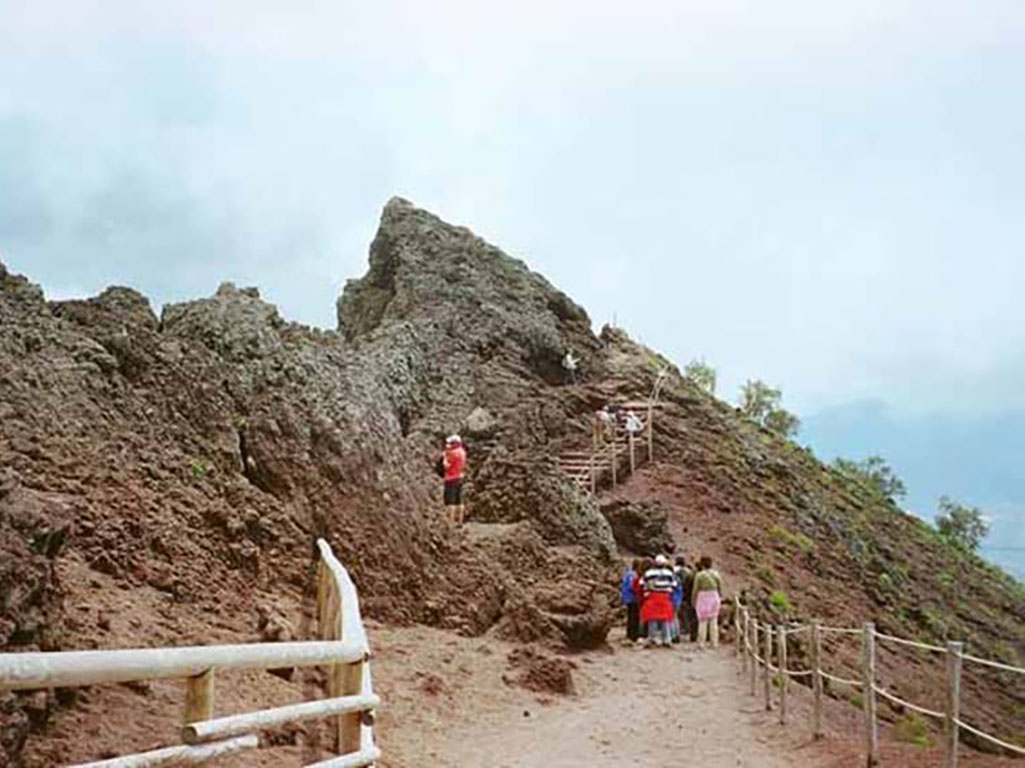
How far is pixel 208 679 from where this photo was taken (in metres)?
4.37

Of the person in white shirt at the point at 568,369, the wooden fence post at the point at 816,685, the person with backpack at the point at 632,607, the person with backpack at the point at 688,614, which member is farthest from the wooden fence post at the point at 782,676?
the person in white shirt at the point at 568,369

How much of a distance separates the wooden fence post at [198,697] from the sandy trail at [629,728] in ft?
18.7

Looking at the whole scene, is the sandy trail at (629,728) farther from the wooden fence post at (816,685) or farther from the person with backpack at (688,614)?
the person with backpack at (688,614)

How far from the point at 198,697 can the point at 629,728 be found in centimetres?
855

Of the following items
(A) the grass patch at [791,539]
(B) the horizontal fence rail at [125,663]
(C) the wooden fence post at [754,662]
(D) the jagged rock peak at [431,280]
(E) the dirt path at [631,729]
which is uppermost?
(D) the jagged rock peak at [431,280]

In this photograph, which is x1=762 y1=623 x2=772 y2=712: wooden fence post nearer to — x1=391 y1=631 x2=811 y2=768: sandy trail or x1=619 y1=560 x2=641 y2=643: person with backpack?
x1=391 y1=631 x2=811 y2=768: sandy trail

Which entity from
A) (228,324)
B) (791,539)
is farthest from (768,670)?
(791,539)

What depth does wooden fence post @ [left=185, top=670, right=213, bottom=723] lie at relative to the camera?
4.33 meters

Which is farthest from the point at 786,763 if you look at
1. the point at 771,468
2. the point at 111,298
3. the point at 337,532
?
the point at 771,468

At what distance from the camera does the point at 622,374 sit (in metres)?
42.0

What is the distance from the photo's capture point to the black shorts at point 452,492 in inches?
743

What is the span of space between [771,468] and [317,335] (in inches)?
950

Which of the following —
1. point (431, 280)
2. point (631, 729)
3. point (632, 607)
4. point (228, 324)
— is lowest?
point (631, 729)

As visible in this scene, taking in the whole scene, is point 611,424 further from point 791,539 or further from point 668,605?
point 668,605
